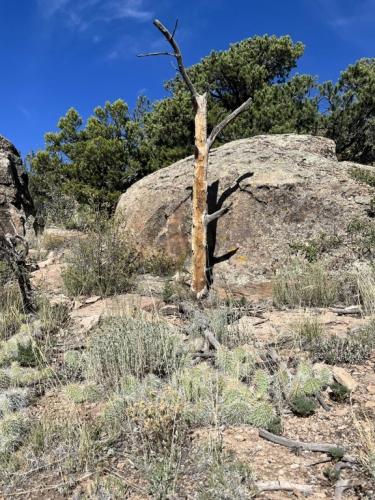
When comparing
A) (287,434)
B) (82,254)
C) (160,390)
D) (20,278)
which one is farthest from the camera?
(82,254)

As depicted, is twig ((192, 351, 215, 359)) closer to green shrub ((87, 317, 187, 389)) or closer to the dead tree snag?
green shrub ((87, 317, 187, 389))

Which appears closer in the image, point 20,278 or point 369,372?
point 369,372

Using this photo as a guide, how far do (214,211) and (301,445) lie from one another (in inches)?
234

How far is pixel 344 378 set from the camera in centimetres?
374

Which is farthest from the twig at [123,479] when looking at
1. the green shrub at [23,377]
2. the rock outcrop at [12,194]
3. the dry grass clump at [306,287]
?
the rock outcrop at [12,194]

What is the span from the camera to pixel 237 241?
809cm

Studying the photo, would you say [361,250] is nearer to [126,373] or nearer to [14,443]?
[126,373]

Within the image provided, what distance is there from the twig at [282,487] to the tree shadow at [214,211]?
17.6 ft

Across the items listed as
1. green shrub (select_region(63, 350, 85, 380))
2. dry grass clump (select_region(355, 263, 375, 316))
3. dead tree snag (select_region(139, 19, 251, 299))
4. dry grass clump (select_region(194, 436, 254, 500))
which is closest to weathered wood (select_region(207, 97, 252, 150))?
dead tree snag (select_region(139, 19, 251, 299))

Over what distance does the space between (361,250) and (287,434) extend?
15.9ft

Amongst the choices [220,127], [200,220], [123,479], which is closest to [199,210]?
[200,220]

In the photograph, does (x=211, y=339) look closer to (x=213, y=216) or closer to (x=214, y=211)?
(x=213, y=216)

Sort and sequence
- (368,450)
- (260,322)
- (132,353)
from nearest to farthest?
(368,450)
(132,353)
(260,322)

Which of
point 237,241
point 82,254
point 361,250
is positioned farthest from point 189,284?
point 361,250
